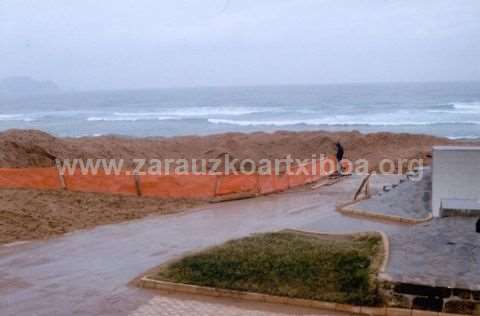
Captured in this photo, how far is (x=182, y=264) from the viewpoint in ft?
30.6

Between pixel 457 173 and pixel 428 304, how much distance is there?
543 cm

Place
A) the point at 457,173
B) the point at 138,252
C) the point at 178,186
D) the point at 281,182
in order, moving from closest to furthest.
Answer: the point at 138,252 < the point at 457,173 < the point at 178,186 < the point at 281,182

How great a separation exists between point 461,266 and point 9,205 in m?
10.6

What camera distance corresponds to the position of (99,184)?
17000mm

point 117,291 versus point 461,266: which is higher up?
point 461,266

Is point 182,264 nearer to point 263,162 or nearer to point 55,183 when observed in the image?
point 55,183

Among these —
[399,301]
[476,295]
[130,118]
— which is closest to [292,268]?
[399,301]

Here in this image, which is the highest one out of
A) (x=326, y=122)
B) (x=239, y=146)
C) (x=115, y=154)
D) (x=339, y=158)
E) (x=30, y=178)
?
(x=326, y=122)

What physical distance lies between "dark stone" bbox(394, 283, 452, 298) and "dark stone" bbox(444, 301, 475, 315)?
0.12 m

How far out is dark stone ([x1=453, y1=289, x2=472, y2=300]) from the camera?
718 cm

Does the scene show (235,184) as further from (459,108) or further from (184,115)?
(184,115)

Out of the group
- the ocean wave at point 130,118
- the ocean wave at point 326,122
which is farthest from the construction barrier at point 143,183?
the ocean wave at point 130,118

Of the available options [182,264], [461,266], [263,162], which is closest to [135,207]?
[182,264]

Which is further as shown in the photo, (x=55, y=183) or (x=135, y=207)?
(x=55, y=183)
